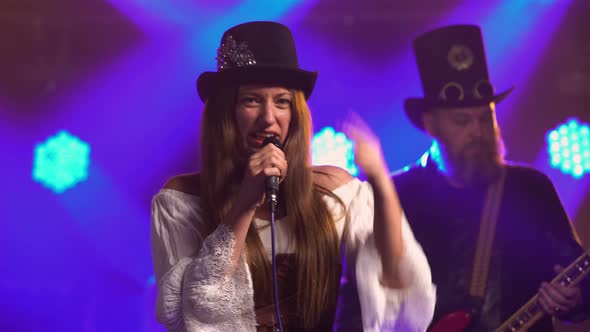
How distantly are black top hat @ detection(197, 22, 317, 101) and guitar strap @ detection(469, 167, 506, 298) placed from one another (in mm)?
1367

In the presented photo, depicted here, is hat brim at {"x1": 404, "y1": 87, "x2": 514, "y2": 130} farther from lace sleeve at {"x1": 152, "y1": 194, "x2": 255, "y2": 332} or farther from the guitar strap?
lace sleeve at {"x1": 152, "y1": 194, "x2": 255, "y2": 332}

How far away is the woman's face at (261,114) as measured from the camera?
1849mm

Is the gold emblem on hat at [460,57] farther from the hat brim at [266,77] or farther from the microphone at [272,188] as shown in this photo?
the microphone at [272,188]

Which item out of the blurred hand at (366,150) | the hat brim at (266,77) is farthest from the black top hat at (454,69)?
the blurred hand at (366,150)

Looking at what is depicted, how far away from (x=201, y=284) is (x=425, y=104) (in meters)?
1.93

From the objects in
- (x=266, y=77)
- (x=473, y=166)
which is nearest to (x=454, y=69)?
(x=473, y=166)

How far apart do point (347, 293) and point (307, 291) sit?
0.84 metres

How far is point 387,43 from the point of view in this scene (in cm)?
389

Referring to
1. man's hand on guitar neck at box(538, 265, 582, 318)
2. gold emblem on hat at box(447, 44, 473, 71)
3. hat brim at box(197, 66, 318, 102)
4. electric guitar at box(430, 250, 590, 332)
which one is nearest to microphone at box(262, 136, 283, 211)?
hat brim at box(197, 66, 318, 102)

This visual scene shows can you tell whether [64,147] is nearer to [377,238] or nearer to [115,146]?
[115,146]

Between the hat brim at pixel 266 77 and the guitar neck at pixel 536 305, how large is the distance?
152 centimetres

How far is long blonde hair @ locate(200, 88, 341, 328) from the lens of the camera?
1815 millimetres

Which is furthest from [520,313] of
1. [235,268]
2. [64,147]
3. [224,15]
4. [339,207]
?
[64,147]

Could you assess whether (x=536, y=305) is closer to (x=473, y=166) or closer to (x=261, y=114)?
(x=473, y=166)
